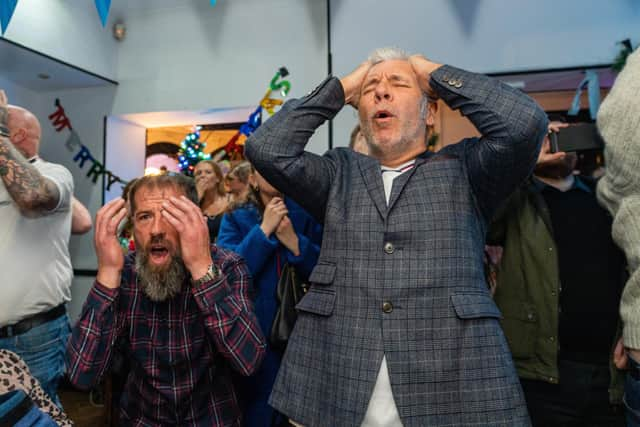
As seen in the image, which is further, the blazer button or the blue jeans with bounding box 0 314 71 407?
the blue jeans with bounding box 0 314 71 407

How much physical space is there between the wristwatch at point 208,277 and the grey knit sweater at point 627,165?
40.7 inches

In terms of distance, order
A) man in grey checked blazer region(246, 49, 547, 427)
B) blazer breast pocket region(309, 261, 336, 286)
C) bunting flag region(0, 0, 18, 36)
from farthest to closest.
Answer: bunting flag region(0, 0, 18, 36) → blazer breast pocket region(309, 261, 336, 286) → man in grey checked blazer region(246, 49, 547, 427)

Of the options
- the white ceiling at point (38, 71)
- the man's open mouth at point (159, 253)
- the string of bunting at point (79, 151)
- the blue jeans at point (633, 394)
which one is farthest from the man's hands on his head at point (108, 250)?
the string of bunting at point (79, 151)

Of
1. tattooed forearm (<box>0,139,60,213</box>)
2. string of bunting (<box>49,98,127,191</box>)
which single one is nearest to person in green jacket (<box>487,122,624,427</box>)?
tattooed forearm (<box>0,139,60,213</box>)

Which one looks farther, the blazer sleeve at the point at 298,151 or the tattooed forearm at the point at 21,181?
the tattooed forearm at the point at 21,181

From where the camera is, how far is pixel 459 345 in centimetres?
106

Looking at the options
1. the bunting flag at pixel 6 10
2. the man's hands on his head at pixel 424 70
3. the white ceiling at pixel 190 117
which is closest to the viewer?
the man's hands on his head at pixel 424 70

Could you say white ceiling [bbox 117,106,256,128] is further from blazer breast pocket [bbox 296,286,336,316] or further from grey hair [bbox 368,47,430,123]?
blazer breast pocket [bbox 296,286,336,316]

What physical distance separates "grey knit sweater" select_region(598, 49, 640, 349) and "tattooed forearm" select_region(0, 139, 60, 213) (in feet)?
6.08

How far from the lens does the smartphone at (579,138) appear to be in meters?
1.33

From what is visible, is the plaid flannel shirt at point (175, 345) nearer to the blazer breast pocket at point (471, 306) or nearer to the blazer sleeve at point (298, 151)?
the blazer sleeve at point (298, 151)

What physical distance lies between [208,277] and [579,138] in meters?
1.12

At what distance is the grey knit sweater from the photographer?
1.05 metres

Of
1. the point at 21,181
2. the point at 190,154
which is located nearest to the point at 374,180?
the point at 21,181
